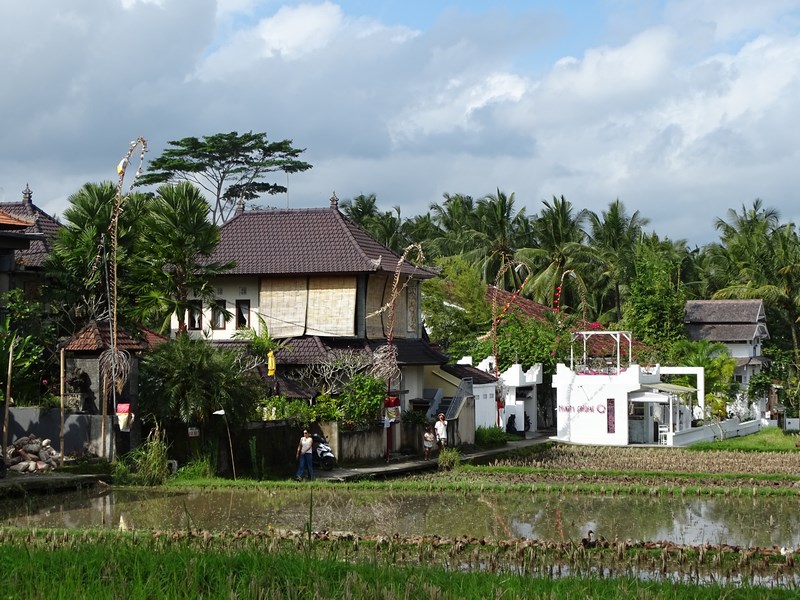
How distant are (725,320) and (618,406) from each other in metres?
16.9

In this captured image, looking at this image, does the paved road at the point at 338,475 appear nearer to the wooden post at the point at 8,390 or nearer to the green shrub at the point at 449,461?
the green shrub at the point at 449,461

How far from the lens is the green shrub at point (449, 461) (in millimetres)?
27094

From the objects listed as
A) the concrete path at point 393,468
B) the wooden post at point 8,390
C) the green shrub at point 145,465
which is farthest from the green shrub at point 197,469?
the wooden post at point 8,390

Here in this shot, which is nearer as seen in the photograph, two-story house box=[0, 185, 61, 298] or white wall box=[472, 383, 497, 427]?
two-story house box=[0, 185, 61, 298]

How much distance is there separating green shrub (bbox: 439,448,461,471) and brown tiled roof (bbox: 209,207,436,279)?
599 centimetres

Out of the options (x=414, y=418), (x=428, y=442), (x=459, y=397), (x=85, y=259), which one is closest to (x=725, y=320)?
(x=459, y=397)

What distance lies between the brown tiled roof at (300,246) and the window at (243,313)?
113cm

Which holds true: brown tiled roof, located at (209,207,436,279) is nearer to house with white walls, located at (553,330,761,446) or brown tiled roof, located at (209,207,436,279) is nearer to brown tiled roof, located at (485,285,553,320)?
house with white walls, located at (553,330,761,446)

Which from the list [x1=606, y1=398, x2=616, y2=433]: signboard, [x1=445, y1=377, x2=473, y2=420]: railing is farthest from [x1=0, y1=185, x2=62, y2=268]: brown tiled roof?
[x1=606, y1=398, x2=616, y2=433]: signboard

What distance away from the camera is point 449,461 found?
2725 centimetres

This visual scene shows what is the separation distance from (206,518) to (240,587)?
817cm

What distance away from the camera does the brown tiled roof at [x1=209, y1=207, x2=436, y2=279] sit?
31.6 m

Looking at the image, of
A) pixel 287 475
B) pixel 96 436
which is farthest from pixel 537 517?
pixel 96 436

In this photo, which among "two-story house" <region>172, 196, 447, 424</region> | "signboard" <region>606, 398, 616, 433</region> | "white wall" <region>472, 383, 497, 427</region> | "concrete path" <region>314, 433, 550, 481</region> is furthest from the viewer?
"signboard" <region>606, 398, 616, 433</region>
